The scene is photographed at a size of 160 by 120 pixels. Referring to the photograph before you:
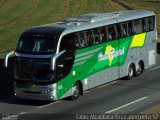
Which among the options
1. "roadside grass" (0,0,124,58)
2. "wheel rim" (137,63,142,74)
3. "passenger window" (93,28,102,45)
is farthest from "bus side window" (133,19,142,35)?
"roadside grass" (0,0,124,58)

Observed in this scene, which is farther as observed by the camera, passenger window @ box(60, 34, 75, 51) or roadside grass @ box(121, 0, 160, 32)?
roadside grass @ box(121, 0, 160, 32)

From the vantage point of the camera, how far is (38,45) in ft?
75.8

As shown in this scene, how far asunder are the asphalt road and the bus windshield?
7.69ft

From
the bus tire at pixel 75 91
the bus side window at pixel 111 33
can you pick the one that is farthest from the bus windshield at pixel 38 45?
the bus side window at pixel 111 33

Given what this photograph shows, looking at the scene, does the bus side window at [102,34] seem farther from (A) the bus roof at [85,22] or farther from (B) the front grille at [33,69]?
(B) the front grille at [33,69]

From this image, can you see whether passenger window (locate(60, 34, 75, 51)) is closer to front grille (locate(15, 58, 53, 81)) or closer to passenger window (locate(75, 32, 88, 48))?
passenger window (locate(75, 32, 88, 48))

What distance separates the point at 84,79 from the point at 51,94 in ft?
8.26

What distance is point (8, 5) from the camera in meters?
51.5

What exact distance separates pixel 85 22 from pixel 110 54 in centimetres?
239

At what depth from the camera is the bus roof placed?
23703 mm

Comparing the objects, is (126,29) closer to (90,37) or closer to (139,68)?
(139,68)

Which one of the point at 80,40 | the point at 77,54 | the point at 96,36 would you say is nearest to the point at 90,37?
the point at 96,36

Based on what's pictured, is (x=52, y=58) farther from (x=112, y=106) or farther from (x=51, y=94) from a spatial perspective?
(x=112, y=106)

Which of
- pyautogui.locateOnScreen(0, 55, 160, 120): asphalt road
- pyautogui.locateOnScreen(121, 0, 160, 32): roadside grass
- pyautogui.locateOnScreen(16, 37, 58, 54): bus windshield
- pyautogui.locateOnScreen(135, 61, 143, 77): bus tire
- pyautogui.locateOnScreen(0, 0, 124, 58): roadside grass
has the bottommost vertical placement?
pyautogui.locateOnScreen(121, 0, 160, 32): roadside grass
